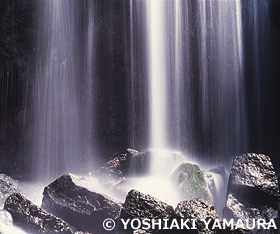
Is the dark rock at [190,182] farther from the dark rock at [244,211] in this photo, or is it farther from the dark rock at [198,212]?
the dark rock at [198,212]

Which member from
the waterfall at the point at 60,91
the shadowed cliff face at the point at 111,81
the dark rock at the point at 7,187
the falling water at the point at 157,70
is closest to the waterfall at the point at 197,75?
the falling water at the point at 157,70

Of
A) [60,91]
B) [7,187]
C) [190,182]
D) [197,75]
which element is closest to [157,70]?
[197,75]

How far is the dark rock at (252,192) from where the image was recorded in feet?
20.9

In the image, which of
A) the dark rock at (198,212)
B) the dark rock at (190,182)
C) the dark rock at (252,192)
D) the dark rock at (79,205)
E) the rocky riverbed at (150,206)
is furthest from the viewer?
the dark rock at (190,182)

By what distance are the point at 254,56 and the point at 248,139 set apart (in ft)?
10.7

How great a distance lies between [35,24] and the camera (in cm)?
1120

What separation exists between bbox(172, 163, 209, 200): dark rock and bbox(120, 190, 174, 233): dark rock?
1687 millimetres

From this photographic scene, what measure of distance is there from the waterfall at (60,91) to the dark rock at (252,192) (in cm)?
552

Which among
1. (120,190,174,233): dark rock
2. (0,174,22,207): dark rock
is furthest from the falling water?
(120,190,174,233): dark rock

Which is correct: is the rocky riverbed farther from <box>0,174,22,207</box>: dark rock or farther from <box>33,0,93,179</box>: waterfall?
<box>33,0,93,179</box>: waterfall

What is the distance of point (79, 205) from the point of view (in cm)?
630

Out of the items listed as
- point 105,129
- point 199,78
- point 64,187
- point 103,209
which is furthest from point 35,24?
point 103,209

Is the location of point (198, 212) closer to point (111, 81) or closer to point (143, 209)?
point (143, 209)

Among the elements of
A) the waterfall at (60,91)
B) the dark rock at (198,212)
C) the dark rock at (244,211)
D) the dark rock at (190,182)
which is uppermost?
the waterfall at (60,91)
